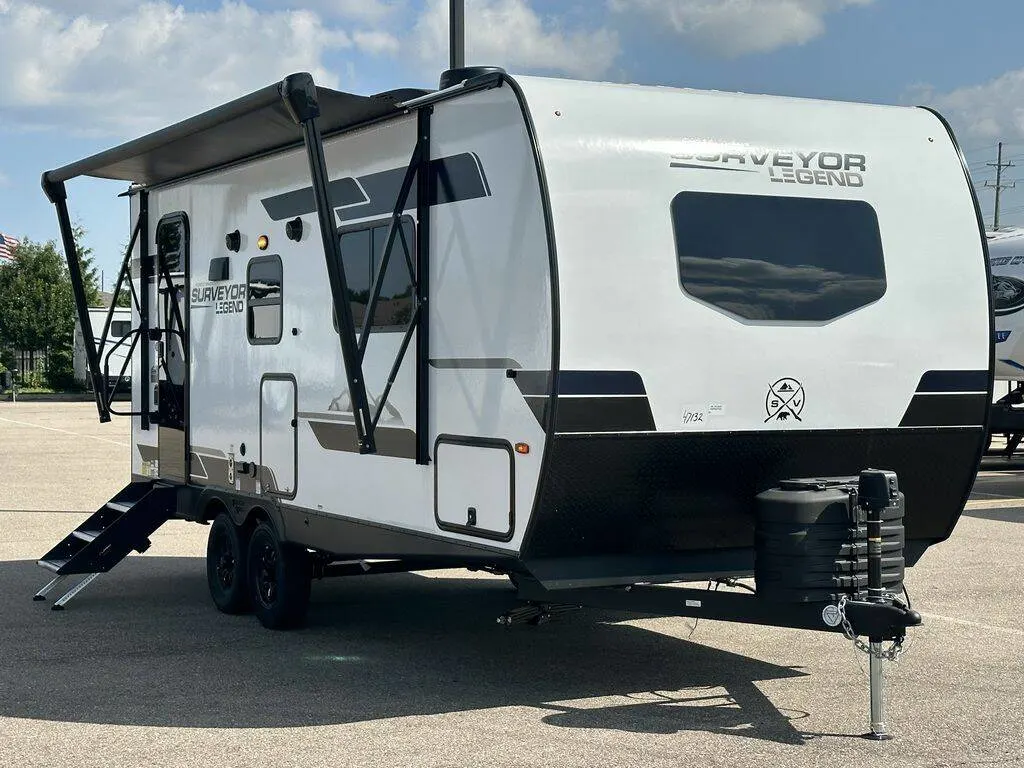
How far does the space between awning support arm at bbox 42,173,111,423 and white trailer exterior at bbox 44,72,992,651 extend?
270cm

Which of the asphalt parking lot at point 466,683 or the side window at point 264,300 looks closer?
the asphalt parking lot at point 466,683

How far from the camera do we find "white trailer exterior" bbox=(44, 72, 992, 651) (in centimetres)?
638

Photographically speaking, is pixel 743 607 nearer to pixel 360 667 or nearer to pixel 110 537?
pixel 360 667

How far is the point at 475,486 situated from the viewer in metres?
6.76

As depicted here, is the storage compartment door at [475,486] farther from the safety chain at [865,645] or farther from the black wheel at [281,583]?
the black wheel at [281,583]

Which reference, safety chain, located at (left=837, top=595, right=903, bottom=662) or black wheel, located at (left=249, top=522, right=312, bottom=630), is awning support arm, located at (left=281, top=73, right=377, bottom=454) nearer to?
black wheel, located at (left=249, top=522, right=312, bottom=630)

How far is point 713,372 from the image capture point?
21.6ft

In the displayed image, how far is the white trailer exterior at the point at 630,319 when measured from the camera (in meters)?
6.38

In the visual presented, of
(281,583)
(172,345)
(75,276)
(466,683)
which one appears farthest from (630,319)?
(75,276)

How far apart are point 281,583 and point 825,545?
354 centimetres

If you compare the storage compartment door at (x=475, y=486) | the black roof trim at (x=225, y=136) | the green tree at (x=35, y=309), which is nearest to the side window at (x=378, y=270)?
the black roof trim at (x=225, y=136)

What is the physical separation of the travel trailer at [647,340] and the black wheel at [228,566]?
3.75ft

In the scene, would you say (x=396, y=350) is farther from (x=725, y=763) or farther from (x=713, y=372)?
(x=725, y=763)

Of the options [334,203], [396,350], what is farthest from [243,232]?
[396,350]
